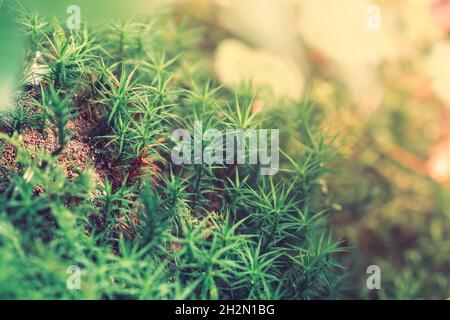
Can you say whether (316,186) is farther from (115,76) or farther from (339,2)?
(339,2)

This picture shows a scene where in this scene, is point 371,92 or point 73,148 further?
point 371,92

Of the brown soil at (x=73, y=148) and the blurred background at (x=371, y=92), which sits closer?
the brown soil at (x=73, y=148)

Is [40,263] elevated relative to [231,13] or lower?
lower

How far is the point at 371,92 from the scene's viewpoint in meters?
2.23

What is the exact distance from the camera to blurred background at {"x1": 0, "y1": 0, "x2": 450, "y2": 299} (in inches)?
71.5

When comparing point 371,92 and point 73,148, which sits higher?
point 371,92

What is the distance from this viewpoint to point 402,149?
7.06 ft

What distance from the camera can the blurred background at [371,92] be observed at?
1.82 metres

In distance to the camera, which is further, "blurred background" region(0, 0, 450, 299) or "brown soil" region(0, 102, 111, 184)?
"blurred background" region(0, 0, 450, 299)
